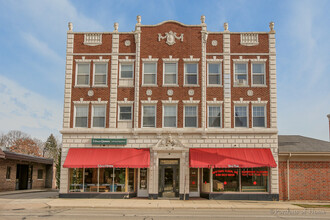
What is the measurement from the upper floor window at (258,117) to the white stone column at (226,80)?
1.82m

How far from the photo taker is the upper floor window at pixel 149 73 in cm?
2634

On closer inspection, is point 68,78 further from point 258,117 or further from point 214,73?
point 258,117

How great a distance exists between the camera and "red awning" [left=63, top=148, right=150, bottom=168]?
24.4 metres

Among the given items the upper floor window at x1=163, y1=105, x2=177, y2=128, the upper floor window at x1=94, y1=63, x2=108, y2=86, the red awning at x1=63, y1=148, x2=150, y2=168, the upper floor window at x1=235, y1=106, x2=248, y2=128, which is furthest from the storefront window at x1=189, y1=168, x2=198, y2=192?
the upper floor window at x1=94, y1=63, x2=108, y2=86

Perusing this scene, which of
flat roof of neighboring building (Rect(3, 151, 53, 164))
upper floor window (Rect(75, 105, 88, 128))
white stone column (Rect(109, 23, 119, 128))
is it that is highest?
white stone column (Rect(109, 23, 119, 128))

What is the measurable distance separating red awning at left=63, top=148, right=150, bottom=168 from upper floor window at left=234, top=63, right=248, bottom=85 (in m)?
8.28

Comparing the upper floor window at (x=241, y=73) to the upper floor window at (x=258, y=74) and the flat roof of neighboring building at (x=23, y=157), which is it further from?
the flat roof of neighboring building at (x=23, y=157)

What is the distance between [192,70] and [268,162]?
8.39 meters

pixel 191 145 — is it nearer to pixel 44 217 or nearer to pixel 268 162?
pixel 268 162

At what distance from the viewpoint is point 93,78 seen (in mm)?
26484

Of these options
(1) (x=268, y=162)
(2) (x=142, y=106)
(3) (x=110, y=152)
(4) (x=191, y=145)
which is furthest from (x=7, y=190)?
Result: (1) (x=268, y=162)

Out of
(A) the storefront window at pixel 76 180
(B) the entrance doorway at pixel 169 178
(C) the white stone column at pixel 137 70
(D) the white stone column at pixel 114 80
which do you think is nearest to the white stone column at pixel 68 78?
(D) the white stone column at pixel 114 80

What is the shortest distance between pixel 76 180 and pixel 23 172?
15.8m

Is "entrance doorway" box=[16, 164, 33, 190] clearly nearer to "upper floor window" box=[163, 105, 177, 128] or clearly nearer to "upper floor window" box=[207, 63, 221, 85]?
"upper floor window" box=[163, 105, 177, 128]
